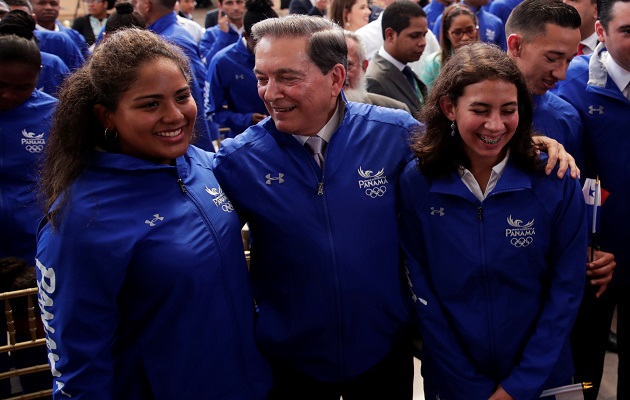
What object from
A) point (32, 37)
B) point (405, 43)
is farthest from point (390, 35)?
point (32, 37)

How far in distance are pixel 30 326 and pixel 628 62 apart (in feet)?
8.18

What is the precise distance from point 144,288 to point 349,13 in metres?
4.24

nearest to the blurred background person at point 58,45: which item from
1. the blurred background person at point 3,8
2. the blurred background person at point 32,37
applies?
the blurred background person at point 3,8

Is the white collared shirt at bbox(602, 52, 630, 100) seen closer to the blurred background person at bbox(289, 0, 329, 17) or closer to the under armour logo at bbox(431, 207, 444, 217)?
the under armour logo at bbox(431, 207, 444, 217)

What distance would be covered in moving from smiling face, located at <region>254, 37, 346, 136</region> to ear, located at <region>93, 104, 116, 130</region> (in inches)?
19.2

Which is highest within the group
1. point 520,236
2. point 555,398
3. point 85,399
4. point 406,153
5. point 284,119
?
point 284,119

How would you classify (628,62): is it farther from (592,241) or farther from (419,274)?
(419,274)

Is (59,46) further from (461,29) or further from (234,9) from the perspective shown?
(461,29)

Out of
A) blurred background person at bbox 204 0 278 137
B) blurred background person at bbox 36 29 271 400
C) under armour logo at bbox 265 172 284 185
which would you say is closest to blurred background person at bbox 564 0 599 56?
blurred background person at bbox 204 0 278 137

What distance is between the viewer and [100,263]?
162 cm

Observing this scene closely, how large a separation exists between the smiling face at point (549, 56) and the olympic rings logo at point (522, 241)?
68 centimetres

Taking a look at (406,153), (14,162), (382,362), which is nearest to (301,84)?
(406,153)

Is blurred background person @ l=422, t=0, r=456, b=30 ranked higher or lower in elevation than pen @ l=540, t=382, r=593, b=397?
higher

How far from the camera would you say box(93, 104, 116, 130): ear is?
5.74 feet
